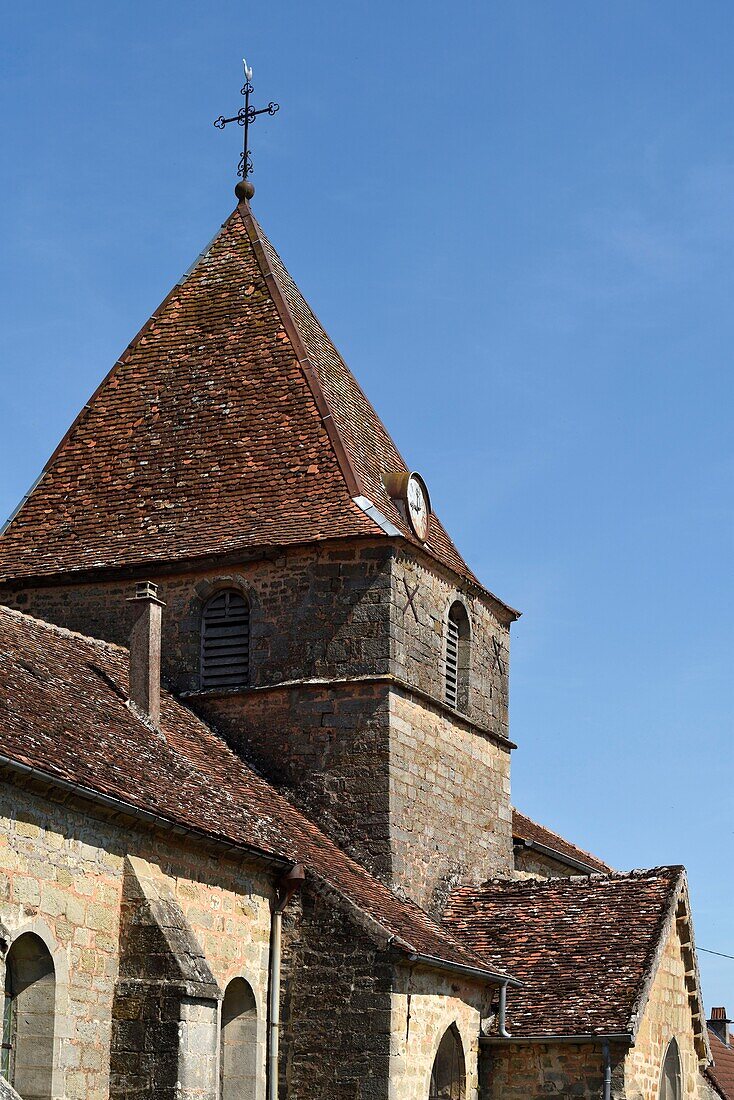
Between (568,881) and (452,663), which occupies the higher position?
(452,663)

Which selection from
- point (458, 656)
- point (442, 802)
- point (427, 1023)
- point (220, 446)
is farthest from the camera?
point (220, 446)

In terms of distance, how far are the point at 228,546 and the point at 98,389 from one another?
175 inches

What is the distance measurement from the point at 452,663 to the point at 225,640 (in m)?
3.18

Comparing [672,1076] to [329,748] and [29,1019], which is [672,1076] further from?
[29,1019]

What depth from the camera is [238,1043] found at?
17250 mm

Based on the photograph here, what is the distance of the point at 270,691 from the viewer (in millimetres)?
20812

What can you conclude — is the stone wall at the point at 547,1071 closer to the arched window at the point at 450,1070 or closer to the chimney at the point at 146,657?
the arched window at the point at 450,1070

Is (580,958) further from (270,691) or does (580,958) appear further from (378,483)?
(378,483)

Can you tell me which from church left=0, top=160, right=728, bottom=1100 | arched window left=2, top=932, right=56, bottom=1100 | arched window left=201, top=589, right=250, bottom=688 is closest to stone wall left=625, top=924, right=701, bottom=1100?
church left=0, top=160, right=728, bottom=1100

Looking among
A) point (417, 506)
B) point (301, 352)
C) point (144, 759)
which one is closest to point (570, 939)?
point (417, 506)

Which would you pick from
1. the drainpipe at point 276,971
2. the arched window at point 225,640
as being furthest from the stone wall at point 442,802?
the drainpipe at point 276,971

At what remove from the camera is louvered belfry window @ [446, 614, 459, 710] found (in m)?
22.3

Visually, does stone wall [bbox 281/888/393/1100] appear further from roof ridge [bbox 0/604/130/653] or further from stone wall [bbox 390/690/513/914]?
roof ridge [bbox 0/604/130/653]

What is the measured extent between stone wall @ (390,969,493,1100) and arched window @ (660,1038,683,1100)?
8.42 ft
